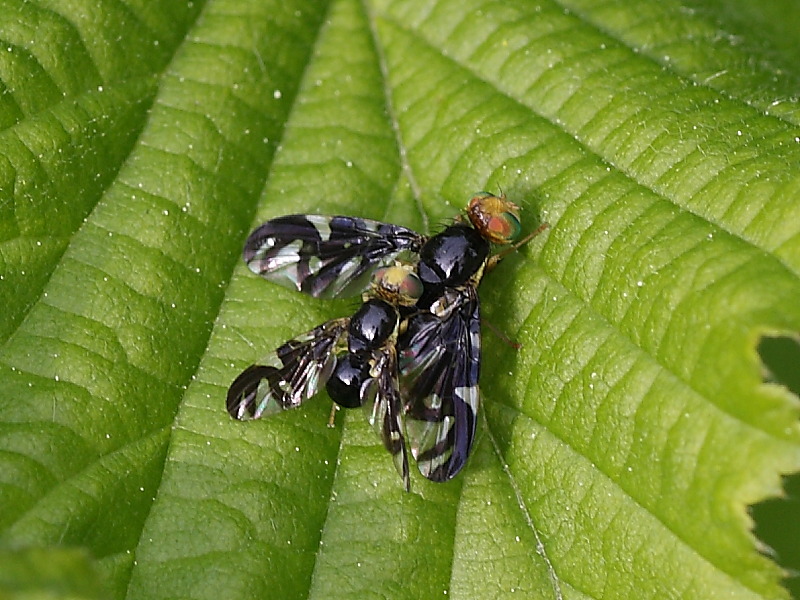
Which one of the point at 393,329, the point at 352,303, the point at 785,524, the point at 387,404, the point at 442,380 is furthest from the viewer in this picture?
the point at 785,524

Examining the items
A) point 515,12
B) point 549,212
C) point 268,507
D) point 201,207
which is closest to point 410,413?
point 268,507

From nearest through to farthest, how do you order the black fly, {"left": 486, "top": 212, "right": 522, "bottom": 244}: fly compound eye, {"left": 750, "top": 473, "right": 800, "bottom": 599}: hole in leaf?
the black fly
{"left": 486, "top": 212, "right": 522, "bottom": 244}: fly compound eye
{"left": 750, "top": 473, "right": 800, "bottom": 599}: hole in leaf

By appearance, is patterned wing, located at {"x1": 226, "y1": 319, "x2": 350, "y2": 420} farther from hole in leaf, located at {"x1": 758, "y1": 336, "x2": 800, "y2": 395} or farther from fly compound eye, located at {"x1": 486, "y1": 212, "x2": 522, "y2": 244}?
hole in leaf, located at {"x1": 758, "y1": 336, "x2": 800, "y2": 395}

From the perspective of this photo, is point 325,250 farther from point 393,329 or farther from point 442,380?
point 442,380

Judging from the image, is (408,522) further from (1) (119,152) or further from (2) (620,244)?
(1) (119,152)

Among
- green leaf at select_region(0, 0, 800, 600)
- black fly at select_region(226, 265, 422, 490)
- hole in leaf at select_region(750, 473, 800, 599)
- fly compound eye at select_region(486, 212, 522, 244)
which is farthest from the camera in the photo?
hole in leaf at select_region(750, 473, 800, 599)

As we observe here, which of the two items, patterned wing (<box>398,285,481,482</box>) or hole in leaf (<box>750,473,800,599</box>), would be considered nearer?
patterned wing (<box>398,285,481,482</box>)

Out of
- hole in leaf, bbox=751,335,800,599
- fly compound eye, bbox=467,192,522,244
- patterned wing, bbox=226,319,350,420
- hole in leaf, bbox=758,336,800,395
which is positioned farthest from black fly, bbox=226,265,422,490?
hole in leaf, bbox=758,336,800,395

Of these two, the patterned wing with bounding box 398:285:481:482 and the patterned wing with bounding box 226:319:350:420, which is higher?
the patterned wing with bounding box 398:285:481:482

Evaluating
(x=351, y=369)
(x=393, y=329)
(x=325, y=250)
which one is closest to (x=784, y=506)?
(x=393, y=329)
